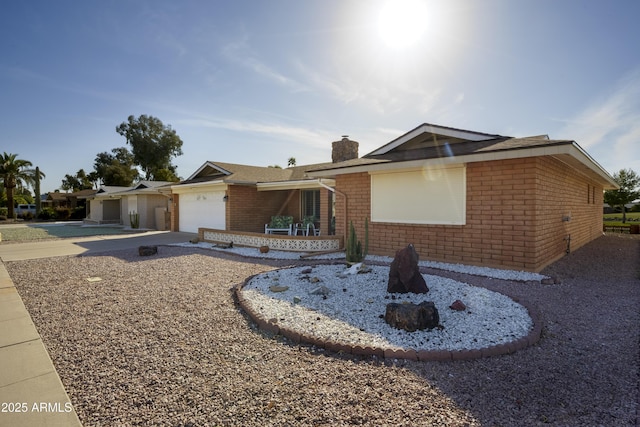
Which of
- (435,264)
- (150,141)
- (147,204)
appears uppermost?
(150,141)

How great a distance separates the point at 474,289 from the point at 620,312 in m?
2.09

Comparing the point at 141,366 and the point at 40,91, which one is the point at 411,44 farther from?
the point at 40,91

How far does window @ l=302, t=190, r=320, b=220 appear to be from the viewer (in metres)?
17.2

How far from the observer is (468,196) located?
8.12 metres

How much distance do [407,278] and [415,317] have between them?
1459 mm

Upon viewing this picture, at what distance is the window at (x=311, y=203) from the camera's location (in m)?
17.2

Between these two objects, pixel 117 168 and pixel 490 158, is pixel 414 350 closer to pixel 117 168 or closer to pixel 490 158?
pixel 490 158

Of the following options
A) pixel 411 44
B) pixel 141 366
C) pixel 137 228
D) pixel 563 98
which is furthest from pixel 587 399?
pixel 137 228

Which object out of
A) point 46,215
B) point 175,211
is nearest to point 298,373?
point 175,211

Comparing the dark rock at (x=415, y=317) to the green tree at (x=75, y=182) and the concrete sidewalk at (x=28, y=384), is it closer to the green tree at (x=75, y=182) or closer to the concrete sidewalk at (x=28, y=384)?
the concrete sidewalk at (x=28, y=384)

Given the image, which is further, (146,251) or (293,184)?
(293,184)

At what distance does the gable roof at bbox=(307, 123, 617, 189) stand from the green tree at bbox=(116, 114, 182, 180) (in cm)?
4409

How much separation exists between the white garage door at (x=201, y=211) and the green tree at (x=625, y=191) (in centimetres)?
3258

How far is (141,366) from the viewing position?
3344mm
